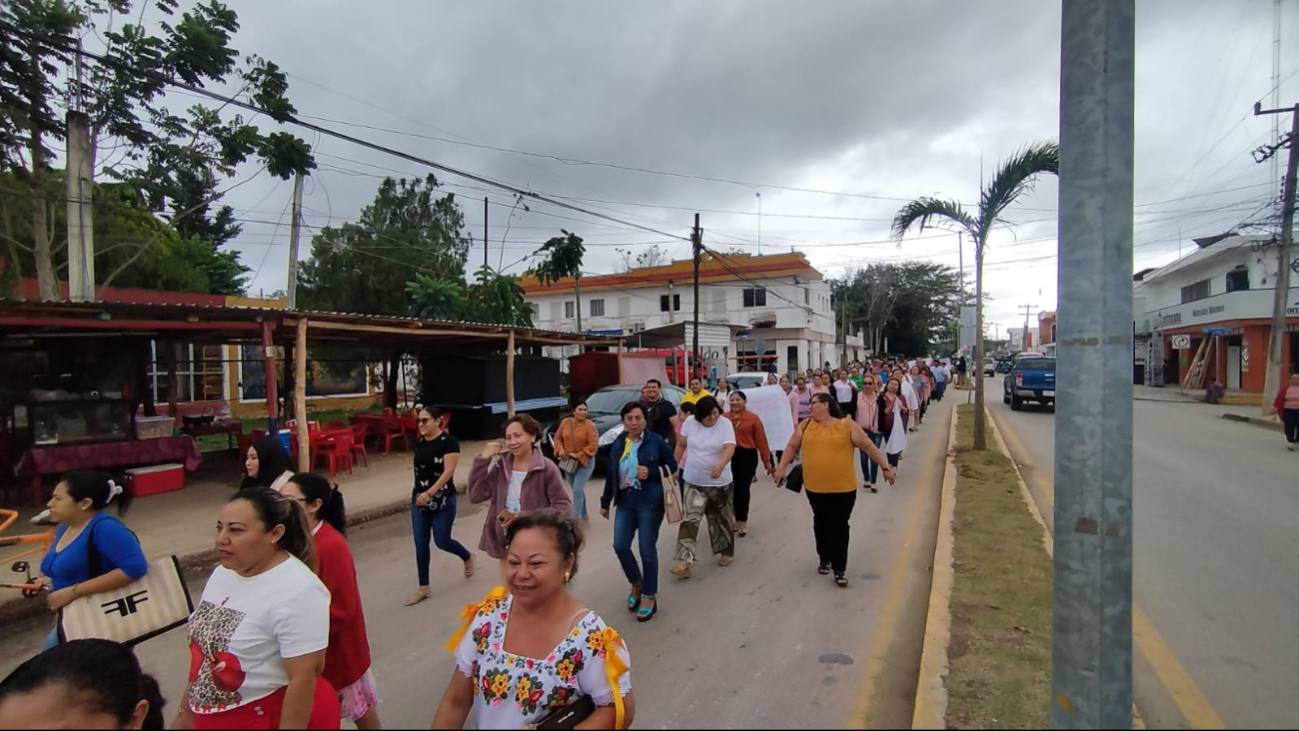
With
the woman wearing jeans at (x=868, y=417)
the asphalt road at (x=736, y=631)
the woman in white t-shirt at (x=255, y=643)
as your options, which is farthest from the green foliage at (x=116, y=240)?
the woman wearing jeans at (x=868, y=417)

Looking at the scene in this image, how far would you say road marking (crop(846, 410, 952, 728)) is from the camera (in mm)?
3354

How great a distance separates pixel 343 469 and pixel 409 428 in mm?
2659

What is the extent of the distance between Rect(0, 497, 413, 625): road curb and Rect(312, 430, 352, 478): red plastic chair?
2.60 m

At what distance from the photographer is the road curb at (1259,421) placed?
55.3 feet

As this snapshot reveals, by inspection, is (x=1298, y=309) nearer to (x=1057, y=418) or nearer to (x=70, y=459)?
(x=1057, y=418)

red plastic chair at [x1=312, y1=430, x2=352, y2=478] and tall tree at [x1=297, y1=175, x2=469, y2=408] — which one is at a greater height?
tall tree at [x1=297, y1=175, x2=469, y2=408]

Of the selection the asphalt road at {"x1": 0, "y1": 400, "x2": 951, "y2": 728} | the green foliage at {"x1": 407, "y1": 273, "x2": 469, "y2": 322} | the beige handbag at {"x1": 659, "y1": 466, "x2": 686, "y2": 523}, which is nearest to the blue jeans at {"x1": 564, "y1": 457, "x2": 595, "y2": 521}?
the asphalt road at {"x1": 0, "y1": 400, "x2": 951, "y2": 728}

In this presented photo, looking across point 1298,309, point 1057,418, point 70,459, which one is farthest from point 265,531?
point 1298,309

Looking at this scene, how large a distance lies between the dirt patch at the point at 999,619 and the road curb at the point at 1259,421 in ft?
47.6

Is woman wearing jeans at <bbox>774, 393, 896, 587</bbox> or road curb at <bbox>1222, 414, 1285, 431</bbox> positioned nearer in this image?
woman wearing jeans at <bbox>774, 393, 896, 587</bbox>

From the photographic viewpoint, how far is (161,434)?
36.7 ft

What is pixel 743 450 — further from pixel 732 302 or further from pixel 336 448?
pixel 732 302

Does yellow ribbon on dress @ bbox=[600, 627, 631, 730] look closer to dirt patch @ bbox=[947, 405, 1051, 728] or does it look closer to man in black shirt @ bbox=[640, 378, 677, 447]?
dirt patch @ bbox=[947, 405, 1051, 728]

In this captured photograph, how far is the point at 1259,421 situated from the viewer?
1772 cm
